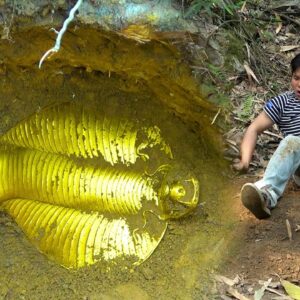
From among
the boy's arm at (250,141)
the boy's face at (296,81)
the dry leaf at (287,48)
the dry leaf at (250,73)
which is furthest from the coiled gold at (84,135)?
the dry leaf at (287,48)

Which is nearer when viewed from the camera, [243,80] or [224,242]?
[224,242]

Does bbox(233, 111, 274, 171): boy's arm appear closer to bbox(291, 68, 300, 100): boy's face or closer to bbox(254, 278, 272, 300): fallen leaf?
bbox(291, 68, 300, 100): boy's face

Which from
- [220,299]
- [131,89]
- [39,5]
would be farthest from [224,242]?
[39,5]

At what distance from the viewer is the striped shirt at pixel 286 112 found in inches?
105

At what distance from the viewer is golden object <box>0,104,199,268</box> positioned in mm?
2740

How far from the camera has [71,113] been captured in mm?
2775

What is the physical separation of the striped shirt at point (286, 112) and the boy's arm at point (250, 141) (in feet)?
0.11

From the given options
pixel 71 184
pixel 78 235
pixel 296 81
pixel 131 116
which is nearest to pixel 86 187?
pixel 71 184

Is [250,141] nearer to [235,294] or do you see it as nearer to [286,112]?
[286,112]

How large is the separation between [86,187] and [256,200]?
31.5 inches

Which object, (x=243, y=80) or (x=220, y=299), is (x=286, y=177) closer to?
(x=220, y=299)

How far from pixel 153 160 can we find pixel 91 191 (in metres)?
0.32

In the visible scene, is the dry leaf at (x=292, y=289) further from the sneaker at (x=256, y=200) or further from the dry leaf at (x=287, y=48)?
the dry leaf at (x=287, y=48)

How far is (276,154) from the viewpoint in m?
2.53
